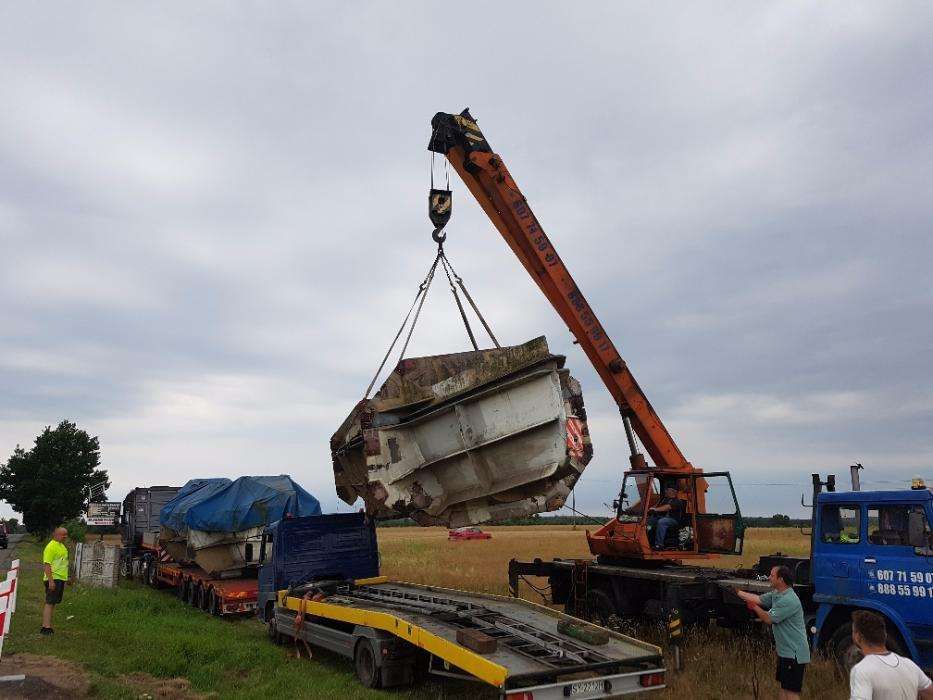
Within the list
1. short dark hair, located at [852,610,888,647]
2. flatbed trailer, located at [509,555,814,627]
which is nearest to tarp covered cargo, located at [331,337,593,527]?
flatbed trailer, located at [509,555,814,627]

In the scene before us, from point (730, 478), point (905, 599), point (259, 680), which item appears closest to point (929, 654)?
point (905, 599)

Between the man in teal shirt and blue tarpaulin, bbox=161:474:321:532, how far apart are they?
38.4 ft

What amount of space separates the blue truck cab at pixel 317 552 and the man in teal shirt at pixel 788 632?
717 cm

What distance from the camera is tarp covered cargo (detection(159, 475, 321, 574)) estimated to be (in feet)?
53.6

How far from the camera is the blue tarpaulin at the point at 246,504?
53.4 ft

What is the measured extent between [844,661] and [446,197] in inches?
340

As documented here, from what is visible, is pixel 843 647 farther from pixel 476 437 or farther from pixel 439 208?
pixel 439 208

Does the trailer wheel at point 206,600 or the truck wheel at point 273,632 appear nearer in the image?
the truck wheel at point 273,632

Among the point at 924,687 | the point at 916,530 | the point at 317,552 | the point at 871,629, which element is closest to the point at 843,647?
the point at 916,530

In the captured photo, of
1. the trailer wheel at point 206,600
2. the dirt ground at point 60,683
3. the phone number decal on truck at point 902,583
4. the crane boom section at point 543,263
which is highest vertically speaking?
the crane boom section at point 543,263

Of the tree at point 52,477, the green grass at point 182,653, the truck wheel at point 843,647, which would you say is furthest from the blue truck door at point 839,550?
the tree at point 52,477

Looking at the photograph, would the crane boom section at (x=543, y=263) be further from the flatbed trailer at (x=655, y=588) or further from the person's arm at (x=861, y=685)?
the person's arm at (x=861, y=685)

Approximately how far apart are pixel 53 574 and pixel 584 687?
9.53m

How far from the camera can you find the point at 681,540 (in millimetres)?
11773
